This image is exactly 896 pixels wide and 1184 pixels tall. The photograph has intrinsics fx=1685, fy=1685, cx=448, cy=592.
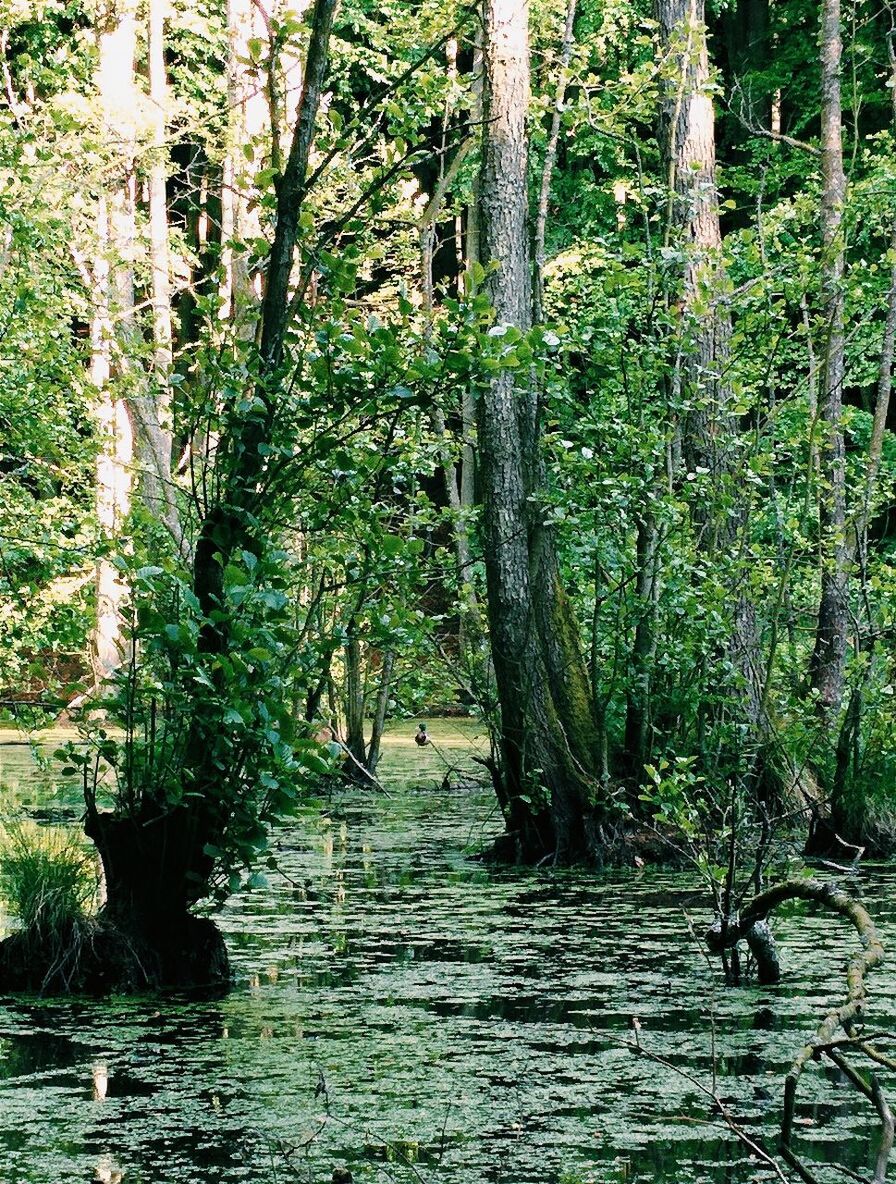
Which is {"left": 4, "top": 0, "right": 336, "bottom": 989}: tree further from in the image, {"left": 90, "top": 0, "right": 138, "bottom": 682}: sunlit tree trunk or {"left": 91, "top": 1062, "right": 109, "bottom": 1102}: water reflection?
{"left": 90, "top": 0, "right": 138, "bottom": 682}: sunlit tree trunk

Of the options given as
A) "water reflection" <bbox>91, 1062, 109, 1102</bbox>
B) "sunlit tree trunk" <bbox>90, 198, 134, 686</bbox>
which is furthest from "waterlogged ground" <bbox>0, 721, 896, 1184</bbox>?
"sunlit tree trunk" <bbox>90, 198, 134, 686</bbox>

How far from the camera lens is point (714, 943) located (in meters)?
6.37

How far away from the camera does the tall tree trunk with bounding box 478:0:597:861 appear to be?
31.8 feet

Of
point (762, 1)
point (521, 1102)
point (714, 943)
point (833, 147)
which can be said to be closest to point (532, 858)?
point (714, 943)

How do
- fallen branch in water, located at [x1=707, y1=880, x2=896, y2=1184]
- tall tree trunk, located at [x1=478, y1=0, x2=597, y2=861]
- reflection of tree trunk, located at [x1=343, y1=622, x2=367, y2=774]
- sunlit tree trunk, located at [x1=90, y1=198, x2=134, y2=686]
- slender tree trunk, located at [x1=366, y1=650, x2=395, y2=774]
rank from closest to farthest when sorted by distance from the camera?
fallen branch in water, located at [x1=707, y1=880, x2=896, y2=1184] → tall tree trunk, located at [x1=478, y1=0, x2=597, y2=861] → slender tree trunk, located at [x1=366, y1=650, x2=395, y2=774] → reflection of tree trunk, located at [x1=343, y1=622, x2=367, y2=774] → sunlit tree trunk, located at [x1=90, y1=198, x2=134, y2=686]

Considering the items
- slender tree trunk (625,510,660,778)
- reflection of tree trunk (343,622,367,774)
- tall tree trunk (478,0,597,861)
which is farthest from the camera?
reflection of tree trunk (343,622,367,774)

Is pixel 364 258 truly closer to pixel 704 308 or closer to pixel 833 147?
pixel 704 308

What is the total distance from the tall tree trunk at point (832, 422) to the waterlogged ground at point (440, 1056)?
2.43 m

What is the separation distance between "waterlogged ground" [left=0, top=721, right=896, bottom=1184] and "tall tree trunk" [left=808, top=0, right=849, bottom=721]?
243 centimetres

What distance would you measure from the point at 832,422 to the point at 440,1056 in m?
6.59

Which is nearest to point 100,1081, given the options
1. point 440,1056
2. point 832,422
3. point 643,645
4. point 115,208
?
point 440,1056

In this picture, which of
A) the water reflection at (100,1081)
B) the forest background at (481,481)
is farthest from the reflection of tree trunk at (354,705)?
the water reflection at (100,1081)

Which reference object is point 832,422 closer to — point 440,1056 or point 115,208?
point 440,1056

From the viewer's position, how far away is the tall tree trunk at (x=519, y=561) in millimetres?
9695
